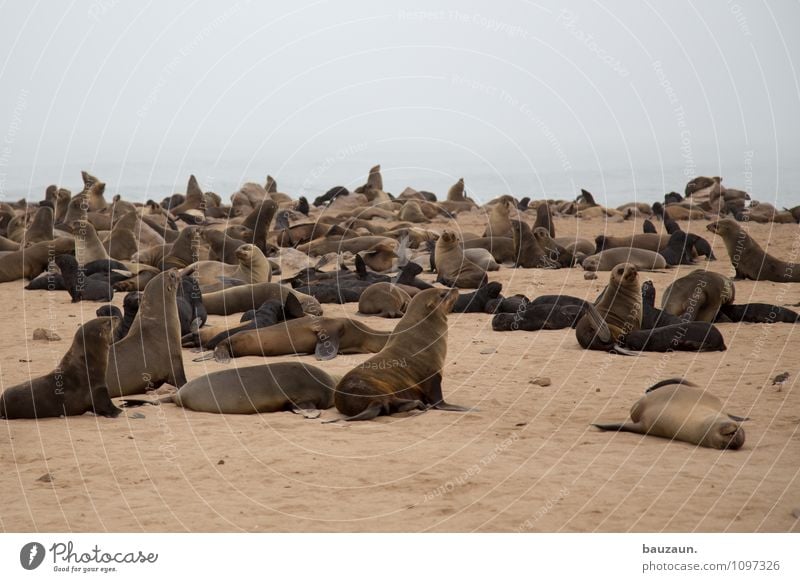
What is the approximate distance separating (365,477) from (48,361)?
4407mm

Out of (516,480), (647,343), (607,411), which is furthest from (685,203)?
(516,480)

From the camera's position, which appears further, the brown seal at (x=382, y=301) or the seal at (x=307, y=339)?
the brown seal at (x=382, y=301)

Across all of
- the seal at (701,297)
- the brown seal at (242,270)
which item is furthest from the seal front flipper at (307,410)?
the brown seal at (242,270)

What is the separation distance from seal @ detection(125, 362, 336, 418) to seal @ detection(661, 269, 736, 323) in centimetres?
472

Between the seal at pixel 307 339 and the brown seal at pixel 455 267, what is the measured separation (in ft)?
14.2

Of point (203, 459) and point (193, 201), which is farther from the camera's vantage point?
point (193, 201)

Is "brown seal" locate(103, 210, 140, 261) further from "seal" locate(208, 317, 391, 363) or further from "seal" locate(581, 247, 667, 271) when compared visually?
"seal" locate(208, 317, 391, 363)

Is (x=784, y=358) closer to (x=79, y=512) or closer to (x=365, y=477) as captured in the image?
(x=365, y=477)

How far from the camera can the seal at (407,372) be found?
23.1 ft

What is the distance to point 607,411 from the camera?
7.12m

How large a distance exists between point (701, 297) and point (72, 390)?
651 cm

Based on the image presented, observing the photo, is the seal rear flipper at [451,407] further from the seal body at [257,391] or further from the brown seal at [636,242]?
the brown seal at [636,242]
